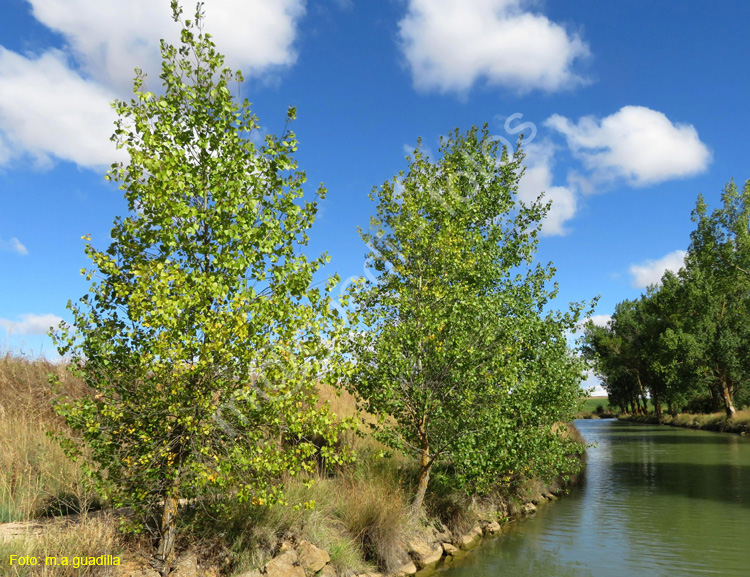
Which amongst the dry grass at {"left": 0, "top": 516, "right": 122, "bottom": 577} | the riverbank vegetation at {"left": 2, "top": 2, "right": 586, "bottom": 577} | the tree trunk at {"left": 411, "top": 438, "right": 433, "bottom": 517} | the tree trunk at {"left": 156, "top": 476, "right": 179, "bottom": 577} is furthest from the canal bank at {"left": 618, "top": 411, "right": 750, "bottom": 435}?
the dry grass at {"left": 0, "top": 516, "right": 122, "bottom": 577}

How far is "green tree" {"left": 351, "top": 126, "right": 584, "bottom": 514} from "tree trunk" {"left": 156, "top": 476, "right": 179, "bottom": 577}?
16.4ft

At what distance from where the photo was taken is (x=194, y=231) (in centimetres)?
781

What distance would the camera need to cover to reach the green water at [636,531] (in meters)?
11.9

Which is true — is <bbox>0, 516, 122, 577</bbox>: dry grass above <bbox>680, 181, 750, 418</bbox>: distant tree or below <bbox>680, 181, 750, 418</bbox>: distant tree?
below

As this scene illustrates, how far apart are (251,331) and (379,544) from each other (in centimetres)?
590

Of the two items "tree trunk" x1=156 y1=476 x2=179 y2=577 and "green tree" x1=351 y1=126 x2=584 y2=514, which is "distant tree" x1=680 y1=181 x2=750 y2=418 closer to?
"green tree" x1=351 y1=126 x2=584 y2=514

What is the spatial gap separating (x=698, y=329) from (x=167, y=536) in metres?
56.2

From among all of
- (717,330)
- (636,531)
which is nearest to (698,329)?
(717,330)

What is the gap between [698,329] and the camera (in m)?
52.4

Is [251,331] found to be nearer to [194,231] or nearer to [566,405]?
[194,231]

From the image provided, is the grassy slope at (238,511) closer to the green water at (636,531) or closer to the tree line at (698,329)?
the green water at (636,531)

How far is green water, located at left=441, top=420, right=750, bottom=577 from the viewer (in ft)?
39.0

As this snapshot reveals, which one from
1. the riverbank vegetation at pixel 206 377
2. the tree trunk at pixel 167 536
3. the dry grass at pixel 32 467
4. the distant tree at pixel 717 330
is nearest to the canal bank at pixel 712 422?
the distant tree at pixel 717 330

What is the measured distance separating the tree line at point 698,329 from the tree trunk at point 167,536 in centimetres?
1534
